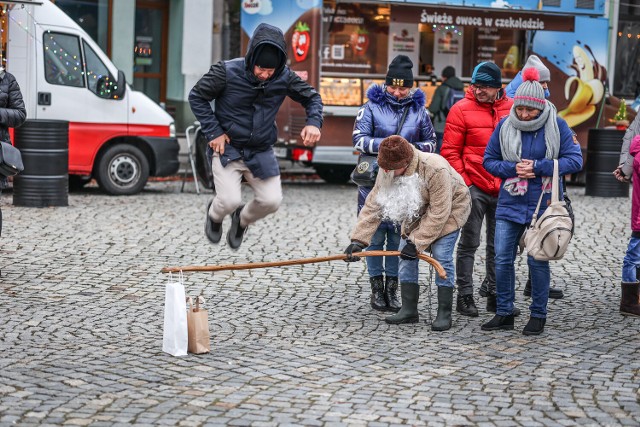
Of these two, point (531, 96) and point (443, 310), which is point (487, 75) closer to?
point (531, 96)

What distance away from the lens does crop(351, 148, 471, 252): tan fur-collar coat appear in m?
8.24

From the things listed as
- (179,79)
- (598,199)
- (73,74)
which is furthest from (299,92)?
(179,79)

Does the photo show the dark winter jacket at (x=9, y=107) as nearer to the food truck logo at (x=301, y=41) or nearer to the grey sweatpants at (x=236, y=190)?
the grey sweatpants at (x=236, y=190)

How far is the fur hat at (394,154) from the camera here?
8055 millimetres

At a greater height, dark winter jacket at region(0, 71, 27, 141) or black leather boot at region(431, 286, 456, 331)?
dark winter jacket at region(0, 71, 27, 141)

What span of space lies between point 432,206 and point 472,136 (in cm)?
110

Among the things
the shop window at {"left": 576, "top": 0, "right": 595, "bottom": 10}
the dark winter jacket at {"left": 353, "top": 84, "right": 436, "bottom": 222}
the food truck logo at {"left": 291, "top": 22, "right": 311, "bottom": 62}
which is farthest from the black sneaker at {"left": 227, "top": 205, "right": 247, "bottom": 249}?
the shop window at {"left": 576, "top": 0, "right": 595, "bottom": 10}

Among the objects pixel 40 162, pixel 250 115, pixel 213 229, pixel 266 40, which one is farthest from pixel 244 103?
pixel 40 162

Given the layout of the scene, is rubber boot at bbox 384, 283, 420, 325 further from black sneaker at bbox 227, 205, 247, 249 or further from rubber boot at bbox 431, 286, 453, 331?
black sneaker at bbox 227, 205, 247, 249

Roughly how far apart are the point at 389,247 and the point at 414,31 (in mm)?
10566

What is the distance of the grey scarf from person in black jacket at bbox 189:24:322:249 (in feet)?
4.20

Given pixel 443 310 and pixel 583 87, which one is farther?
pixel 583 87

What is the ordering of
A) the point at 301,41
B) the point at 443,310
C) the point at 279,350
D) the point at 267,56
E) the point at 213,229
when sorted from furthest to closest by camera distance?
the point at 301,41, the point at 213,229, the point at 443,310, the point at 267,56, the point at 279,350

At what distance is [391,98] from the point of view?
915 centimetres
